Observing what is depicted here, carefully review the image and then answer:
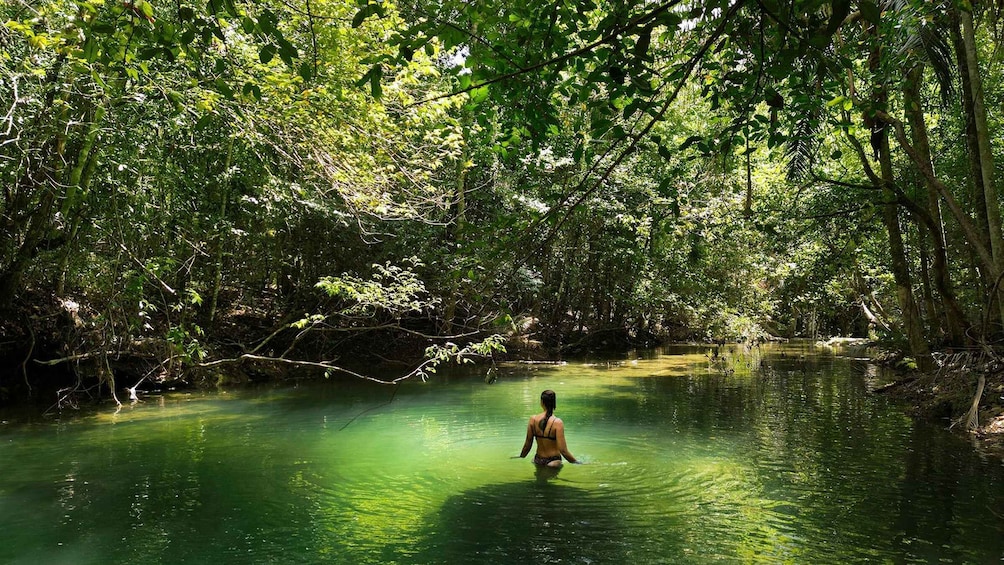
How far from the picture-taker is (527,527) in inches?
243

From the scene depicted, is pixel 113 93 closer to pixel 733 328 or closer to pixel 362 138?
pixel 362 138

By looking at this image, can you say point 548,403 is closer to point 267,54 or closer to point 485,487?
point 485,487

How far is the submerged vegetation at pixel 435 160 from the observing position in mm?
3777

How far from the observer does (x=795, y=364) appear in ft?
72.2

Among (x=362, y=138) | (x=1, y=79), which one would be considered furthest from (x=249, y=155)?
(x=1, y=79)

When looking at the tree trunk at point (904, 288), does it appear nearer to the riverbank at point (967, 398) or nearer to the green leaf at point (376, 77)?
the riverbank at point (967, 398)

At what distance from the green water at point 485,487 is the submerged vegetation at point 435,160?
6.00 feet

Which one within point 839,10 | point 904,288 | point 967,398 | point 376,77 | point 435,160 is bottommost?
point 967,398

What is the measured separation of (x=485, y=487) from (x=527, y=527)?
4.70 ft

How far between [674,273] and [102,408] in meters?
17.4

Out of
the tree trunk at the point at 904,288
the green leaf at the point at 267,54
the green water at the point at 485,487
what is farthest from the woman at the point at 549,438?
the tree trunk at the point at 904,288

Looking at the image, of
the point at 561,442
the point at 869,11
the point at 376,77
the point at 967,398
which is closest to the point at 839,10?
the point at 869,11

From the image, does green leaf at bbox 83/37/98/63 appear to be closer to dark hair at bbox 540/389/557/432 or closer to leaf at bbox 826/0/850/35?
leaf at bbox 826/0/850/35

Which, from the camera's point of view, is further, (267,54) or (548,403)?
(548,403)
